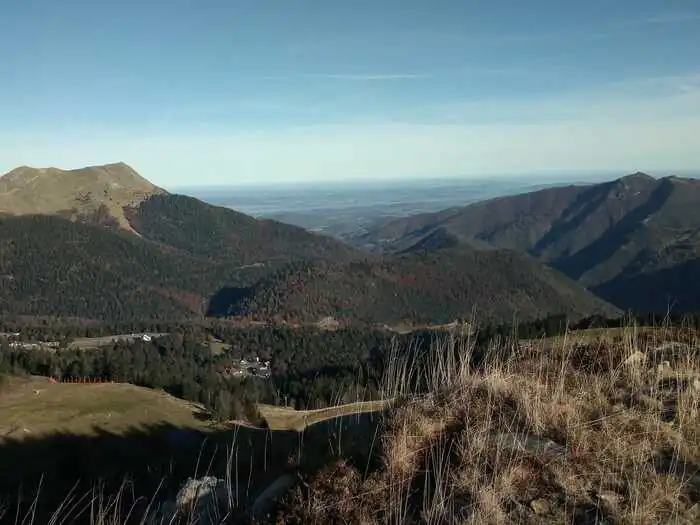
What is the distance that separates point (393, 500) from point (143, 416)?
74936 millimetres

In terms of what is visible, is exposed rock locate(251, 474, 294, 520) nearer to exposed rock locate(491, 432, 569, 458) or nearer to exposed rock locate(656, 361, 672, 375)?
exposed rock locate(491, 432, 569, 458)

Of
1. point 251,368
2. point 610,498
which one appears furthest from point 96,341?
point 610,498

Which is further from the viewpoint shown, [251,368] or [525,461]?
[251,368]

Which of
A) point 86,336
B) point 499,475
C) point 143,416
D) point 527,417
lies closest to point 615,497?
point 499,475

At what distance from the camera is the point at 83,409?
73812 mm

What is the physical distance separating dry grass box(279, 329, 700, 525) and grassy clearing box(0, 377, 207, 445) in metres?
66.0

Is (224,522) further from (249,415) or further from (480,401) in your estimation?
(249,415)

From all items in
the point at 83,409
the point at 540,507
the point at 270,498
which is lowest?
the point at 83,409

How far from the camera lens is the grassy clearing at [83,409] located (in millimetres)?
66250

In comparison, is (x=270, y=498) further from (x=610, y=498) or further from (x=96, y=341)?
(x=96, y=341)

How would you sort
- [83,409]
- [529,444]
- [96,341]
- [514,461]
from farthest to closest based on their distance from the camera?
[96,341]
[83,409]
[529,444]
[514,461]

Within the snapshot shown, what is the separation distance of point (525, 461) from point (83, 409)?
77654 mm

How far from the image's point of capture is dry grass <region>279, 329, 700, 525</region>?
6121mm

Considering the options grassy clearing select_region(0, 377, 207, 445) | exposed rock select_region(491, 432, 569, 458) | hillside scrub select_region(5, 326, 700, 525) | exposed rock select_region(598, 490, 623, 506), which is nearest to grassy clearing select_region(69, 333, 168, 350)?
grassy clearing select_region(0, 377, 207, 445)
